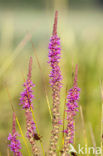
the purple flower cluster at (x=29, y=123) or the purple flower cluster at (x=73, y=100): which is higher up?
the purple flower cluster at (x=73, y=100)

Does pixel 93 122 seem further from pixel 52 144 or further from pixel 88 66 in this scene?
pixel 52 144

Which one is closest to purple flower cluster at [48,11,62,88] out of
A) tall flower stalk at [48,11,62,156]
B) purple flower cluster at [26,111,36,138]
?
tall flower stalk at [48,11,62,156]

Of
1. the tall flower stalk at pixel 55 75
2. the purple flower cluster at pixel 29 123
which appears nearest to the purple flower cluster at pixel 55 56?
the tall flower stalk at pixel 55 75

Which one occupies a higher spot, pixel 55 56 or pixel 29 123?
pixel 55 56

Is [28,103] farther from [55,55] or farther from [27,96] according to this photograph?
[55,55]

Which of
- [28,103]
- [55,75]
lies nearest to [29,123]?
[28,103]

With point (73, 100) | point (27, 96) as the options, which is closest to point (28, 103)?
point (27, 96)

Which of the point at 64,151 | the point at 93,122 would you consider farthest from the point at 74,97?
the point at 93,122

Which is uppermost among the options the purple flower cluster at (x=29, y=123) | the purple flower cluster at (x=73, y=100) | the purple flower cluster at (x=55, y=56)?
the purple flower cluster at (x=55, y=56)

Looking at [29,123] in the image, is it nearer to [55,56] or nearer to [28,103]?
[28,103]

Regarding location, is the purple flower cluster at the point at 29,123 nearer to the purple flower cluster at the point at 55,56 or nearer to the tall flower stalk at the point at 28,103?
the tall flower stalk at the point at 28,103

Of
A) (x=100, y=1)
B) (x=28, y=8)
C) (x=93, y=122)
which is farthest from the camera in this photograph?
(x=100, y=1)
